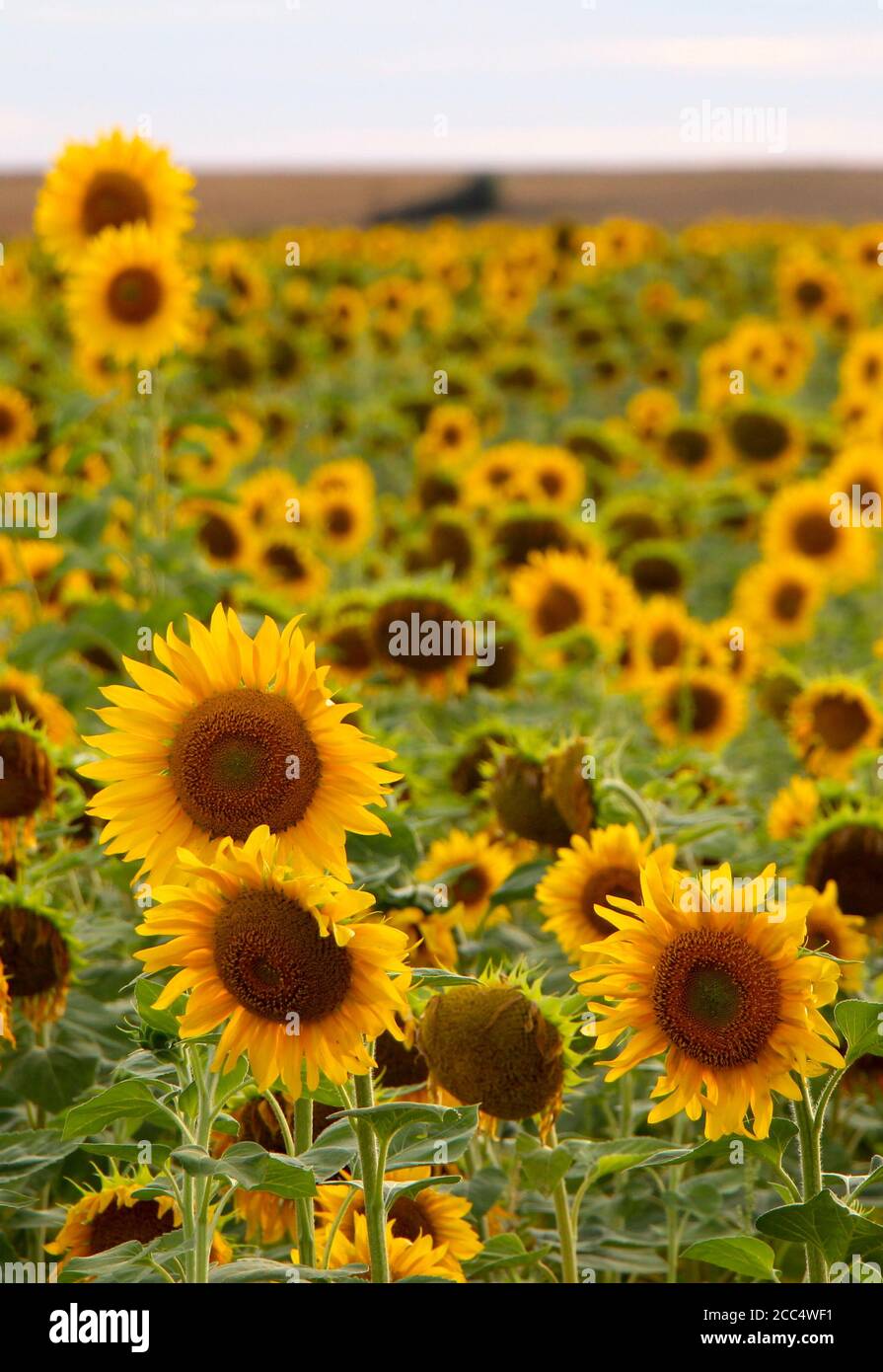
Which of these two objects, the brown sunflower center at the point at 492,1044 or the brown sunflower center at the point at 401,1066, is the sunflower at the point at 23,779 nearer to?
the brown sunflower center at the point at 401,1066

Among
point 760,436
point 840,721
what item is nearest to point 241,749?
point 840,721

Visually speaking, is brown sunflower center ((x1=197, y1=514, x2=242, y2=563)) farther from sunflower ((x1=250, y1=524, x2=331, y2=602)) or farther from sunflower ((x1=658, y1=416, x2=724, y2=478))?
sunflower ((x1=658, y1=416, x2=724, y2=478))

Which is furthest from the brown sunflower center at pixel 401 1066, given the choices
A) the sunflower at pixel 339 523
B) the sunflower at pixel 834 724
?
the sunflower at pixel 339 523

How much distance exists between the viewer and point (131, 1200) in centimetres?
182

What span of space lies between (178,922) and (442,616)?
6.68ft

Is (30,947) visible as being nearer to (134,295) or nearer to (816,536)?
(134,295)

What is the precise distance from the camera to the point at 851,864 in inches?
99.3

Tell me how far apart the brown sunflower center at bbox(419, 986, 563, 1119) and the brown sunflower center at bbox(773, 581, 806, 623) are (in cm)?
327

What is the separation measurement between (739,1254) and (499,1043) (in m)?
0.32

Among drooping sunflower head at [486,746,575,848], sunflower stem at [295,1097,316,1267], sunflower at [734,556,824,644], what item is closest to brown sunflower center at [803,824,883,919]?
drooping sunflower head at [486,746,575,848]

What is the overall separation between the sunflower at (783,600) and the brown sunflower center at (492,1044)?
10.6 feet

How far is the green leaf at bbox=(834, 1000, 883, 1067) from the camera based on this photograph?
1.57 m

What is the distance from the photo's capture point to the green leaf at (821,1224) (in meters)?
1.52

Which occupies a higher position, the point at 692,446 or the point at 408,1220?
the point at 692,446
